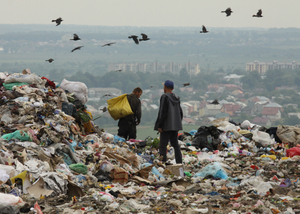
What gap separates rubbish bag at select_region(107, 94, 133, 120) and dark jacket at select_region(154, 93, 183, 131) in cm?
199

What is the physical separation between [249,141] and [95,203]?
5.80m

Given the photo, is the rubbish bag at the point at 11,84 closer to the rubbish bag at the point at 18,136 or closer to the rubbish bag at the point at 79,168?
the rubbish bag at the point at 18,136

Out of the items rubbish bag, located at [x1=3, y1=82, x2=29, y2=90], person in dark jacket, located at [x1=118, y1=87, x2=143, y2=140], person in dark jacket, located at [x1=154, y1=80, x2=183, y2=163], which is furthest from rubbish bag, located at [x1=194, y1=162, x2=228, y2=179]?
rubbish bag, located at [x1=3, y1=82, x2=29, y2=90]

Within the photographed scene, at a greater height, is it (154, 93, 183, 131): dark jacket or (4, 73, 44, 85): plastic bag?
(4, 73, 44, 85): plastic bag

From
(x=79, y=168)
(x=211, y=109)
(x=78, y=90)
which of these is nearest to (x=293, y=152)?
(x=79, y=168)

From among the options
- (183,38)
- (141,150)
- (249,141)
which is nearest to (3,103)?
(141,150)

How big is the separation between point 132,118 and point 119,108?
382mm

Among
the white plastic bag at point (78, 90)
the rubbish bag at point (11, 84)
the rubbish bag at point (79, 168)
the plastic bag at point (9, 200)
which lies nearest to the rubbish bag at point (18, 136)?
the rubbish bag at point (79, 168)

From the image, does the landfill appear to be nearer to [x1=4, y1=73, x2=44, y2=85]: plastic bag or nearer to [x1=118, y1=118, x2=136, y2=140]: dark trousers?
[x1=4, y1=73, x2=44, y2=85]: plastic bag

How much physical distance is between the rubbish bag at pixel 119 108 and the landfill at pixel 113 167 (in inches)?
21.0

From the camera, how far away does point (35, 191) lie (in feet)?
14.2

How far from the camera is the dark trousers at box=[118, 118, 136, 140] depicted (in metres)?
8.58

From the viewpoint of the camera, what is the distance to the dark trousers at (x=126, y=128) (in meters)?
8.58

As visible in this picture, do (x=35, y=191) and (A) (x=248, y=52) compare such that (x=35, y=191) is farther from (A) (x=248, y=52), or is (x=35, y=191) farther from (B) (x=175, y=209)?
(A) (x=248, y=52)
